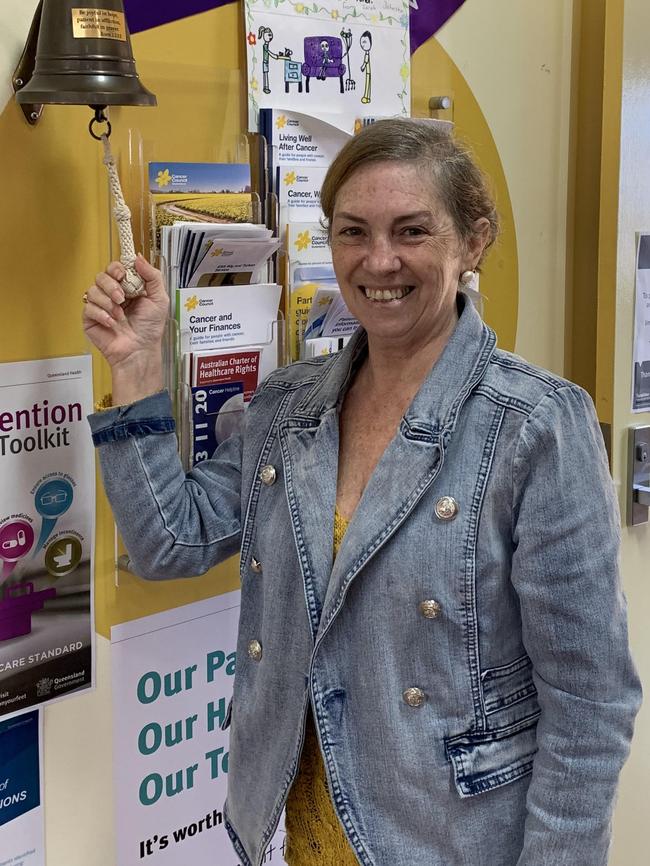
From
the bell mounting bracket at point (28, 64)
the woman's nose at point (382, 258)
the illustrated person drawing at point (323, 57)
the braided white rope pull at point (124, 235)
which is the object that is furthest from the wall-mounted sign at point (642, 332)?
the bell mounting bracket at point (28, 64)

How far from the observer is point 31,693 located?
53.2 inches

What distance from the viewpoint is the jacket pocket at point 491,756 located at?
1.14m

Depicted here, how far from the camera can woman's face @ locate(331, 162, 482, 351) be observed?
1175 millimetres

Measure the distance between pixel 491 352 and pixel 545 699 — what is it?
400mm

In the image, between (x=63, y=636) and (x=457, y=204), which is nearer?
(x=457, y=204)

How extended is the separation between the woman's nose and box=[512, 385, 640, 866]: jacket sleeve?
0.23 meters

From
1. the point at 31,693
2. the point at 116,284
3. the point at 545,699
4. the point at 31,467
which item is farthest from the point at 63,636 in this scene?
the point at 545,699

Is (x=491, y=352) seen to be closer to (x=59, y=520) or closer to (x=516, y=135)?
(x=59, y=520)

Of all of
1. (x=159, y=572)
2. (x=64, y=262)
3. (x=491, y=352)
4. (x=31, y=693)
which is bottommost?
(x=31, y=693)

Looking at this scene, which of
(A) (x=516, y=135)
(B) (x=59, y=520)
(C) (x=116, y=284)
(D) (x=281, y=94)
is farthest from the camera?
(A) (x=516, y=135)

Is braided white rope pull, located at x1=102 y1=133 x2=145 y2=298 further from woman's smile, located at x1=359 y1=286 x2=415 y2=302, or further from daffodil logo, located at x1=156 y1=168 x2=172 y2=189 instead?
woman's smile, located at x1=359 y1=286 x2=415 y2=302

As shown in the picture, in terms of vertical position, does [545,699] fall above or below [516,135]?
below

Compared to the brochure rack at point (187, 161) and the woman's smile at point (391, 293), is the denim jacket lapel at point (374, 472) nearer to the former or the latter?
the woman's smile at point (391, 293)

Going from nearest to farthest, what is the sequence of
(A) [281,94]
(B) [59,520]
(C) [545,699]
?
(C) [545,699], (B) [59,520], (A) [281,94]
